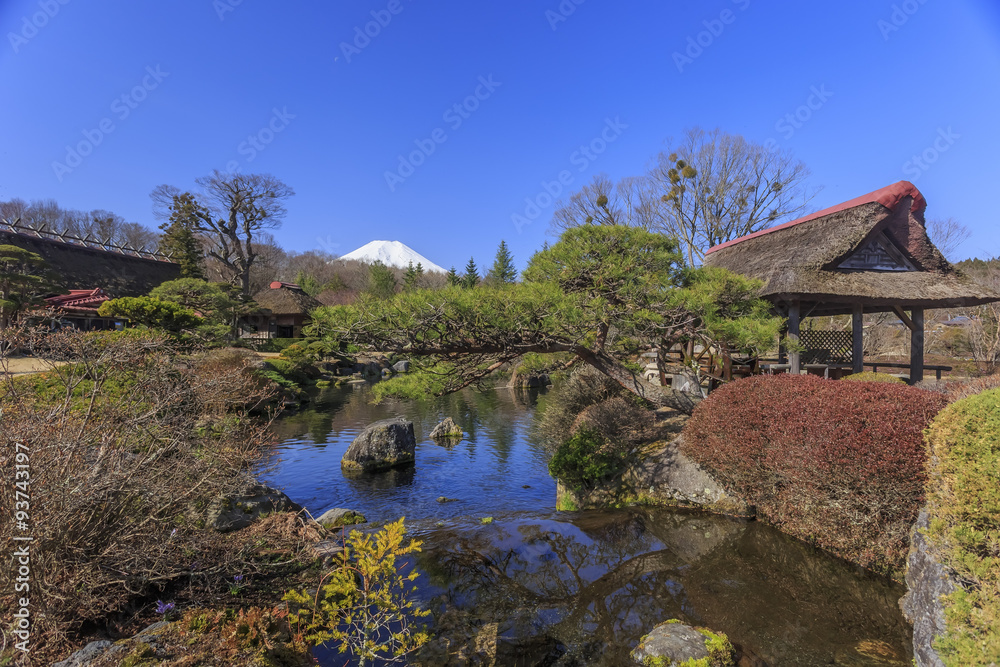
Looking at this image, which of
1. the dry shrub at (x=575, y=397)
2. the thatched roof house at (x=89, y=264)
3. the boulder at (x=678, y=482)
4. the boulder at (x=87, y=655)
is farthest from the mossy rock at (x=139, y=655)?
the thatched roof house at (x=89, y=264)

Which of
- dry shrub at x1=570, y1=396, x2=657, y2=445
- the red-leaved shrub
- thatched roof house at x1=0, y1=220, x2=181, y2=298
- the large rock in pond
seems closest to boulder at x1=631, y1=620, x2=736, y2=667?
the red-leaved shrub

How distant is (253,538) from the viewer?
15.2ft

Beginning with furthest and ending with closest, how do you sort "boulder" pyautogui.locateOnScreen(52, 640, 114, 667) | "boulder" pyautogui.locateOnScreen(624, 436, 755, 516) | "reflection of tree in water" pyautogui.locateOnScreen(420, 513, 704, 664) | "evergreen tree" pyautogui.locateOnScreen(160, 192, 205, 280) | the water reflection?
"evergreen tree" pyautogui.locateOnScreen(160, 192, 205, 280)
the water reflection
"boulder" pyautogui.locateOnScreen(624, 436, 755, 516)
"reflection of tree in water" pyautogui.locateOnScreen(420, 513, 704, 664)
"boulder" pyautogui.locateOnScreen(52, 640, 114, 667)

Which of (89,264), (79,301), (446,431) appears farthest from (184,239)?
(446,431)

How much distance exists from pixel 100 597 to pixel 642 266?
6983mm

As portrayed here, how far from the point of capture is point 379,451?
33.4 feet


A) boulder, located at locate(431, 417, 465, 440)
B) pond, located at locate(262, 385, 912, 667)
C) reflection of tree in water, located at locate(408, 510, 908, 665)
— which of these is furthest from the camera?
boulder, located at locate(431, 417, 465, 440)

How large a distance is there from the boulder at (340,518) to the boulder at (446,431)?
19.1 ft

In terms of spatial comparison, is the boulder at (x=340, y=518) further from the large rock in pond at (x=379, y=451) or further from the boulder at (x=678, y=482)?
the boulder at (x=678, y=482)

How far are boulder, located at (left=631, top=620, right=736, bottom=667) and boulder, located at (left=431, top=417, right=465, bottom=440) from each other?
9.70 meters

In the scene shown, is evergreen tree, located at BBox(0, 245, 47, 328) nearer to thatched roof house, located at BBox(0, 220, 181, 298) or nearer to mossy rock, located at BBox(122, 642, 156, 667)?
thatched roof house, located at BBox(0, 220, 181, 298)

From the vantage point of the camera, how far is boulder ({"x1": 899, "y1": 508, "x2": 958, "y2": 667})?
3.12m

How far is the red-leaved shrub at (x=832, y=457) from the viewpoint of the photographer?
4277mm

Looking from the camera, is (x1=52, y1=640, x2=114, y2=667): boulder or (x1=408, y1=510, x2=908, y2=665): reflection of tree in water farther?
(x1=408, y1=510, x2=908, y2=665): reflection of tree in water
